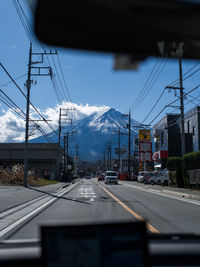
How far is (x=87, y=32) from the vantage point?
2459 millimetres

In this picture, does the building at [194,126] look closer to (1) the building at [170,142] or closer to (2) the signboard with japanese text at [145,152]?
(1) the building at [170,142]

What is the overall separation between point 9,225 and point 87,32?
297 inches

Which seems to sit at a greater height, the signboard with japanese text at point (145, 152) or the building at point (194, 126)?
the building at point (194, 126)

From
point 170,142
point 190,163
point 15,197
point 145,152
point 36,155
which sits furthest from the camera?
point 36,155

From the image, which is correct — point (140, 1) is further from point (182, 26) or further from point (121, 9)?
point (182, 26)

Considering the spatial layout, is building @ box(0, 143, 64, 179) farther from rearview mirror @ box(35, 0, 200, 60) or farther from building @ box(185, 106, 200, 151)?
rearview mirror @ box(35, 0, 200, 60)

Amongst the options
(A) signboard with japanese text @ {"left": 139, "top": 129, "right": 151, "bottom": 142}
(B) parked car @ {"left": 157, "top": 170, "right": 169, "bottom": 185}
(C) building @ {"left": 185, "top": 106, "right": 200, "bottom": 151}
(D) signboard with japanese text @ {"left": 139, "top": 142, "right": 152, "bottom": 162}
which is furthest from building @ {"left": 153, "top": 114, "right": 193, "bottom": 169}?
(B) parked car @ {"left": 157, "top": 170, "right": 169, "bottom": 185}

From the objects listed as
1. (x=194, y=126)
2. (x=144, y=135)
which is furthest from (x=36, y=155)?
(x=194, y=126)

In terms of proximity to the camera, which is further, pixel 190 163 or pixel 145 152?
pixel 145 152

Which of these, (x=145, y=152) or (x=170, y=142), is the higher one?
(x=170, y=142)

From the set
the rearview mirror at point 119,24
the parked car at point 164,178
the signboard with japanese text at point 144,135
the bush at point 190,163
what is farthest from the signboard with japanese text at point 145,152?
the rearview mirror at point 119,24

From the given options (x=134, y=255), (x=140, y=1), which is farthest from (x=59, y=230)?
(x=140, y=1)

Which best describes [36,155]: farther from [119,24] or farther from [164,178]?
[119,24]

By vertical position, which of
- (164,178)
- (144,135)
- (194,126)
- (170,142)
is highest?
(194,126)
